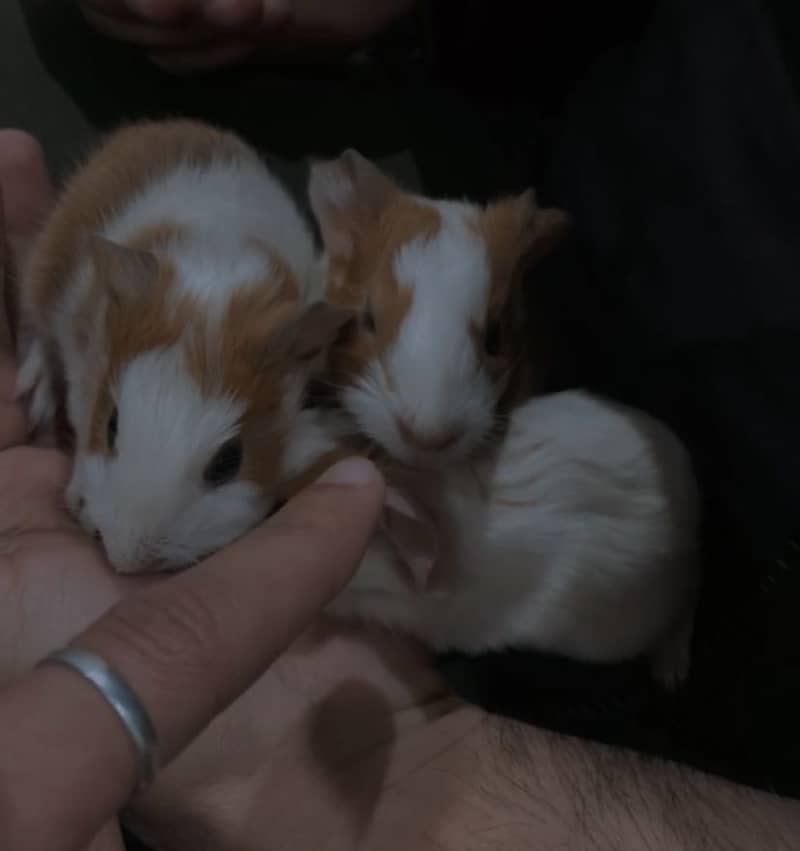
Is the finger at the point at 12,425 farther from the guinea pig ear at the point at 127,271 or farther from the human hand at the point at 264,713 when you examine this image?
the guinea pig ear at the point at 127,271

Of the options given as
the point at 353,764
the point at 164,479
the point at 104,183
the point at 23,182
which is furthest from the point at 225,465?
the point at 23,182

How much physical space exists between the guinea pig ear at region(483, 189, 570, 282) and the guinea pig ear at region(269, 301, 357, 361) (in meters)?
0.20

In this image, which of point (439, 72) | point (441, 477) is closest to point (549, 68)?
point (439, 72)

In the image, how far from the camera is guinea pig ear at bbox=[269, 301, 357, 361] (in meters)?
0.94

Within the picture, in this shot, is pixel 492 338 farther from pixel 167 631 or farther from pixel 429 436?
pixel 167 631

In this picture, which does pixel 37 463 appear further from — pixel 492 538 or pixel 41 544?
pixel 492 538

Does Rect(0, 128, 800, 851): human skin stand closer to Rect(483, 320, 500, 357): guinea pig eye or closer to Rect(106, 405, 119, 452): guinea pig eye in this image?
Rect(106, 405, 119, 452): guinea pig eye

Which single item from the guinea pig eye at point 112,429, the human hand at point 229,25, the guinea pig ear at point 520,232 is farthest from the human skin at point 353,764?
the human hand at point 229,25

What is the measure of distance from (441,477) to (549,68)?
58cm

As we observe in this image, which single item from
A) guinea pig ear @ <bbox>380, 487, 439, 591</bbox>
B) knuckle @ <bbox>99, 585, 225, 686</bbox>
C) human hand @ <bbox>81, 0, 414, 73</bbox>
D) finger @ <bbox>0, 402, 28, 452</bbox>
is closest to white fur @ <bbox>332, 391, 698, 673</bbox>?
guinea pig ear @ <bbox>380, 487, 439, 591</bbox>

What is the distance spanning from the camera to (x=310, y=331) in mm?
957

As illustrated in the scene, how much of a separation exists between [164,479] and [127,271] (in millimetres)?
238

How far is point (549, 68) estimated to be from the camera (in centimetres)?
125

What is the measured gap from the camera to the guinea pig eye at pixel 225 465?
2.97 ft
